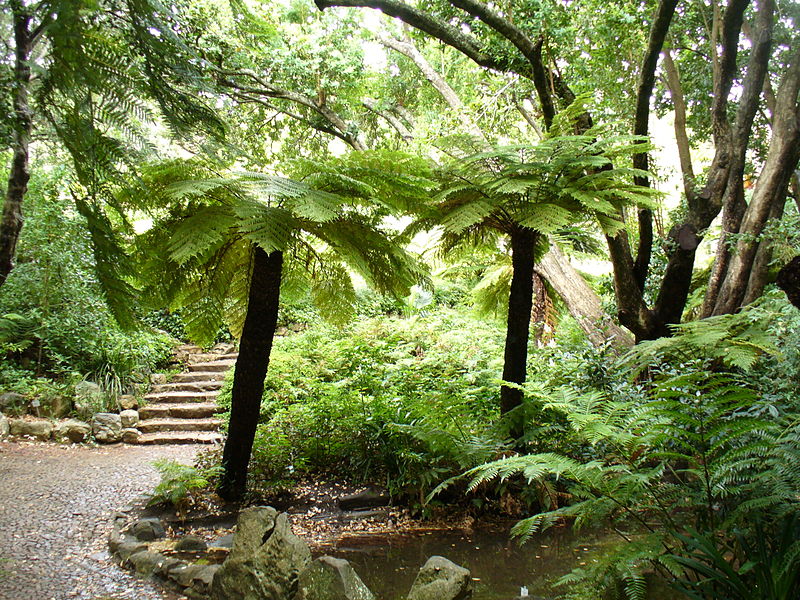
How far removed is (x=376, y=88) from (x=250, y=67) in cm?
242

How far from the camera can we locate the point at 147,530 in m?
3.32

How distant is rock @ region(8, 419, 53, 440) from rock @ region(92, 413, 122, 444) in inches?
18.7

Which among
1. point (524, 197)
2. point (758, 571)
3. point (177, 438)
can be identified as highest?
point (524, 197)

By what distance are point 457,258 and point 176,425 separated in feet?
16.1

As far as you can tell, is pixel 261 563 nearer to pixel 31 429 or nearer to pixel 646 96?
pixel 646 96

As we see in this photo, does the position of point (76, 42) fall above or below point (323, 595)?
above

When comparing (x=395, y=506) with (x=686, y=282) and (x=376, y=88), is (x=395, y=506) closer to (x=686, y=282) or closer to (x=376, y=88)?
(x=686, y=282)

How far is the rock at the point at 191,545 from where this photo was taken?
10.2 feet

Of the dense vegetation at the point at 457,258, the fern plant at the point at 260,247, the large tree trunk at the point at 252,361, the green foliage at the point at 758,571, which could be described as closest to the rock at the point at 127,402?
the dense vegetation at the point at 457,258

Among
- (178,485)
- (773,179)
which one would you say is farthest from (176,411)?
(773,179)

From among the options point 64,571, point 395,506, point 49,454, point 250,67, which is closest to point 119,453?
point 49,454

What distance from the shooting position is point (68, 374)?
7176 mm

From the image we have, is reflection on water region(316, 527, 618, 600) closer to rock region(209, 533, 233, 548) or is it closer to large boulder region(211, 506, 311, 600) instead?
large boulder region(211, 506, 311, 600)

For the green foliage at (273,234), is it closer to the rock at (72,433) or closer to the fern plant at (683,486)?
the fern plant at (683,486)
